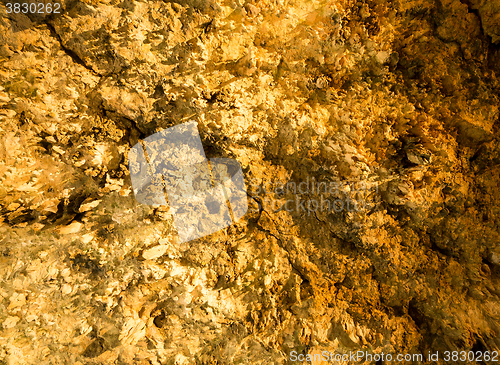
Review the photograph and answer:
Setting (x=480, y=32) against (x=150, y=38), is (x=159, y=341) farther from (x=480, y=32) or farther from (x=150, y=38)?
(x=480, y=32)

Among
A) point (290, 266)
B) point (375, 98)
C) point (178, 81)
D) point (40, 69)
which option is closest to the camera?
point (40, 69)

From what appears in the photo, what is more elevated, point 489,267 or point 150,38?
point 150,38

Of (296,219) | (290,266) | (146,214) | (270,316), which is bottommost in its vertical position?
(270,316)

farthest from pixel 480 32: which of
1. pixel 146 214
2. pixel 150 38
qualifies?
pixel 146 214

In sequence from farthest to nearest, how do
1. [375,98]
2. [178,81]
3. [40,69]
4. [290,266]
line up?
[290,266], [375,98], [178,81], [40,69]

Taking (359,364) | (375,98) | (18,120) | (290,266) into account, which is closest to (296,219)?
(290,266)

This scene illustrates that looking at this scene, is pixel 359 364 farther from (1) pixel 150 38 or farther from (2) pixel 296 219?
(1) pixel 150 38

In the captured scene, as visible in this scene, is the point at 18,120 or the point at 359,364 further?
the point at 359,364
